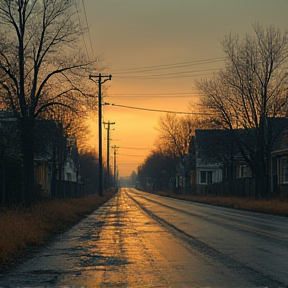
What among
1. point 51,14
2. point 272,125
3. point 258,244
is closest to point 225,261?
point 258,244

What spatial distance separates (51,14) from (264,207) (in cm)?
1658

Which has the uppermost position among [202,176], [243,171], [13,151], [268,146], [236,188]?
[268,146]

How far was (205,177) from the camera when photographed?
7769cm

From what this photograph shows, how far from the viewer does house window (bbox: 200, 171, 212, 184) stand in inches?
3049

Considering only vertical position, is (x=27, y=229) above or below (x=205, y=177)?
below

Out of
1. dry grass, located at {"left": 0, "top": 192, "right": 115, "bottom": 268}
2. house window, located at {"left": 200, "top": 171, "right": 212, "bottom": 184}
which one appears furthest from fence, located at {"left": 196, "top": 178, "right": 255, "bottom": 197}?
dry grass, located at {"left": 0, "top": 192, "right": 115, "bottom": 268}

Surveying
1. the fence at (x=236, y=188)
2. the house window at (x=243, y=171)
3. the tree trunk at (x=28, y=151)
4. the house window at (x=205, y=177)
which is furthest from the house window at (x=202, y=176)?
the tree trunk at (x=28, y=151)

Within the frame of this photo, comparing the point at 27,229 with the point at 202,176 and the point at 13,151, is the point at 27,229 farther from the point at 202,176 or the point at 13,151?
the point at 202,176

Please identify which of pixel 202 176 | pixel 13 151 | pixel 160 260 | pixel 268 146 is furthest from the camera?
pixel 202 176

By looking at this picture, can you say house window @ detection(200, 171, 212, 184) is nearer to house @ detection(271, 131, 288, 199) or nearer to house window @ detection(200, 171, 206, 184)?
house window @ detection(200, 171, 206, 184)

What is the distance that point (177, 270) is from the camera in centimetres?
952

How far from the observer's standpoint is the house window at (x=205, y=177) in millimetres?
77438

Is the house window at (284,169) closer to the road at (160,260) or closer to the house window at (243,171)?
the house window at (243,171)

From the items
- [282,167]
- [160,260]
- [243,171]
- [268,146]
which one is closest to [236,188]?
[282,167]
